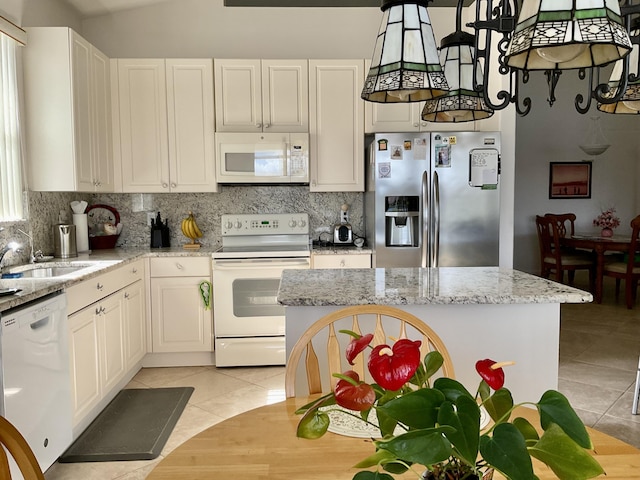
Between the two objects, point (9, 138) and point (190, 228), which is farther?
point (190, 228)

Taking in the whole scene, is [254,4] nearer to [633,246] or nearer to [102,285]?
[102,285]

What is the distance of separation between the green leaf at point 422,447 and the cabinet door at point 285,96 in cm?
368

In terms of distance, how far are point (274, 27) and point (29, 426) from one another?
11.5 feet

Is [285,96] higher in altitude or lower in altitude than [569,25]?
higher

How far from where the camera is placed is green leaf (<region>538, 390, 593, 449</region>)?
554 mm

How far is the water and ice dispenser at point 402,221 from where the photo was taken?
375 cm

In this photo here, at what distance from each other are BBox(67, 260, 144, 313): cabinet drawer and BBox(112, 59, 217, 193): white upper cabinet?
0.74m

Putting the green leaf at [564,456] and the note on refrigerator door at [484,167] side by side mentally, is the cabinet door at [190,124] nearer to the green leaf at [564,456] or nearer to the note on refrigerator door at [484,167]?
the note on refrigerator door at [484,167]

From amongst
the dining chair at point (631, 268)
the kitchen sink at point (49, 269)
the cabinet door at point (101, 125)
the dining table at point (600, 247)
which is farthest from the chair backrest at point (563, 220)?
the kitchen sink at point (49, 269)

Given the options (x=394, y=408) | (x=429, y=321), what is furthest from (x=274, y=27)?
(x=394, y=408)

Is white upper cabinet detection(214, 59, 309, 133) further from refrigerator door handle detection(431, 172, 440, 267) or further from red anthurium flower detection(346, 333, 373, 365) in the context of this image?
red anthurium flower detection(346, 333, 373, 365)

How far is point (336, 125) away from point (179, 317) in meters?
1.91

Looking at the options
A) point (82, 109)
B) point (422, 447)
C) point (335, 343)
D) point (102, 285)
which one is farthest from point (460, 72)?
point (82, 109)

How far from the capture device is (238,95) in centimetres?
398
